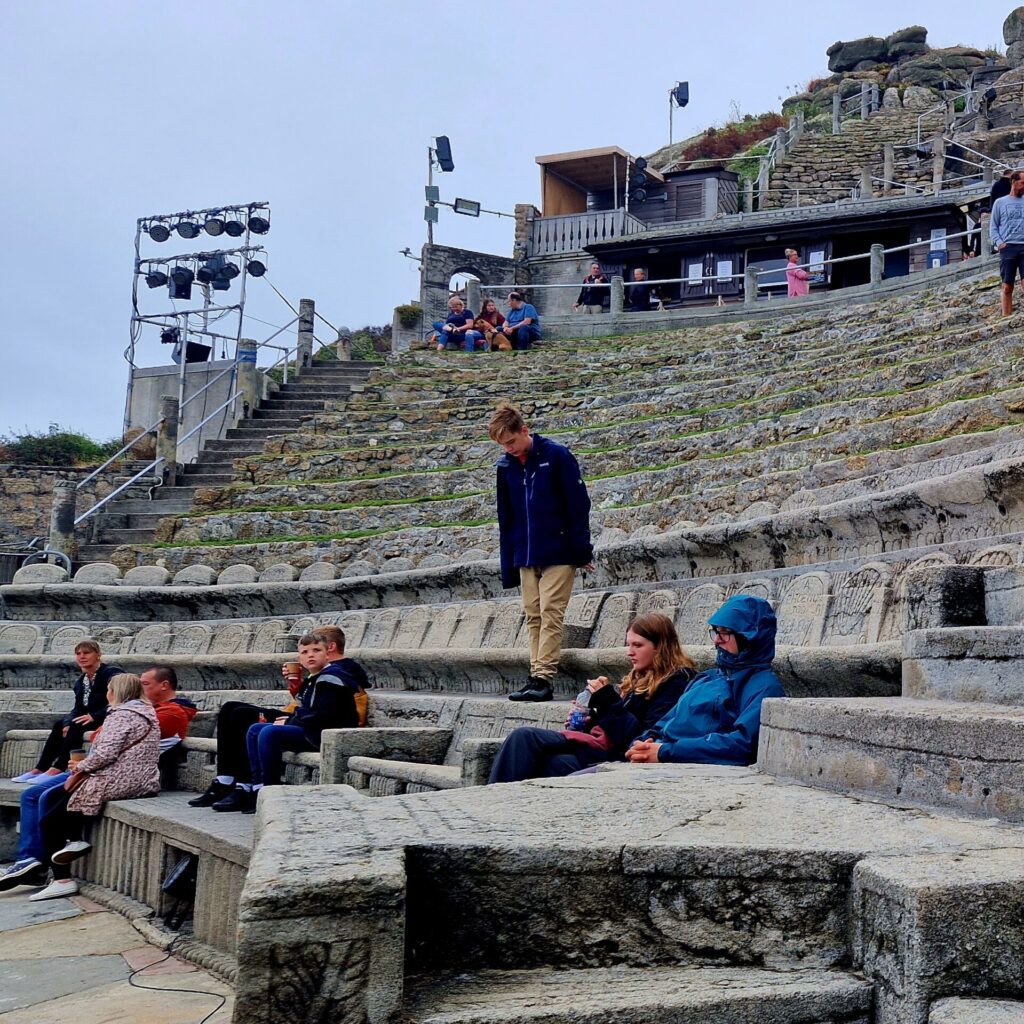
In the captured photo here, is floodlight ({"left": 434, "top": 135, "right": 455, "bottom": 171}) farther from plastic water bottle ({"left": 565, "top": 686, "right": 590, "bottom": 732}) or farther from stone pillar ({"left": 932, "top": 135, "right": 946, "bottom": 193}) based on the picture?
plastic water bottle ({"left": 565, "top": 686, "right": 590, "bottom": 732})

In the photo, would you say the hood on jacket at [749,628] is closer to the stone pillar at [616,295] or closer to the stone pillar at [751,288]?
the stone pillar at [751,288]

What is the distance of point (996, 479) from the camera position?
555 cm

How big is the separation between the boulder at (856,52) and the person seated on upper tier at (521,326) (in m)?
37.6

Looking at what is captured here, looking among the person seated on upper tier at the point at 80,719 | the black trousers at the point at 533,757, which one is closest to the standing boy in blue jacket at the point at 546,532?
the black trousers at the point at 533,757

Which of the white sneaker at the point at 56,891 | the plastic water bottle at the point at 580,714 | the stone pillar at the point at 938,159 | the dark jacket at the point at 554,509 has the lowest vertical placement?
the white sneaker at the point at 56,891

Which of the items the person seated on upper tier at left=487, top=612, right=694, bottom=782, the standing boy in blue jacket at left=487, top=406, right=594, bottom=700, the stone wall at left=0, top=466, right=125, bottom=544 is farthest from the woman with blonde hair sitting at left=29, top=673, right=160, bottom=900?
the stone wall at left=0, top=466, right=125, bottom=544

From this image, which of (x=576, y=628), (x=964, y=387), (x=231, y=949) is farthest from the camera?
(x=964, y=387)

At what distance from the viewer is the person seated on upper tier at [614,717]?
4586 millimetres

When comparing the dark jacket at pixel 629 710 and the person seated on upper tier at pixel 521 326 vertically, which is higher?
the person seated on upper tier at pixel 521 326

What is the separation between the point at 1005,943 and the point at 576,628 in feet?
16.5

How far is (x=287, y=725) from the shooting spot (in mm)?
7035

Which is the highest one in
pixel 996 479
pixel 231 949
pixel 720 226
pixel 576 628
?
pixel 720 226

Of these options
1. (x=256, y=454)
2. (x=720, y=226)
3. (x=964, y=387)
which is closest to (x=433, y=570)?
(x=964, y=387)

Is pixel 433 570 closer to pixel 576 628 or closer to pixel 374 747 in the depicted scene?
pixel 576 628
